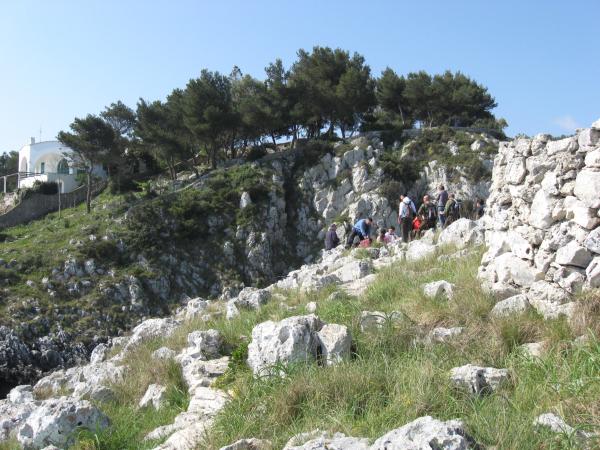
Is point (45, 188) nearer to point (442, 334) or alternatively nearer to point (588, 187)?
point (442, 334)

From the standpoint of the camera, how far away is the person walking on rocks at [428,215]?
17.6m

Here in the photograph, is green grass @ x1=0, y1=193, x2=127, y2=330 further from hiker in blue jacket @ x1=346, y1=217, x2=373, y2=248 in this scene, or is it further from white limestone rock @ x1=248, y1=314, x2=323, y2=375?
white limestone rock @ x1=248, y1=314, x2=323, y2=375

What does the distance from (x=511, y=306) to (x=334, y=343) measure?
196cm

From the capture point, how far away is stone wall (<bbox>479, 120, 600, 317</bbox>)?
5.72 metres

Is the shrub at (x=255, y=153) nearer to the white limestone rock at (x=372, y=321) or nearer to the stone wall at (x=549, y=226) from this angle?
the stone wall at (x=549, y=226)

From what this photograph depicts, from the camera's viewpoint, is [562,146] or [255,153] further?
[255,153]

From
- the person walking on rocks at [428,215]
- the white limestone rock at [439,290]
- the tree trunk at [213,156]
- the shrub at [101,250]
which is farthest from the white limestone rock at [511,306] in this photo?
the tree trunk at [213,156]

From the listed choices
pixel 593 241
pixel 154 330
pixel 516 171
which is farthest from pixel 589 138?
pixel 154 330

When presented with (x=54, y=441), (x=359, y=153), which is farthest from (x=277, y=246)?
(x=54, y=441)

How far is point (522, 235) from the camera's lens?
269 inches

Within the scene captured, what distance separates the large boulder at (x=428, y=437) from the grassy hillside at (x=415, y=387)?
219 millimetres

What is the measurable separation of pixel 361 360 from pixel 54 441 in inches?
116

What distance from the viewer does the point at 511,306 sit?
5871 millimetres

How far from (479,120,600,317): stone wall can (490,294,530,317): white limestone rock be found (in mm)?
114
